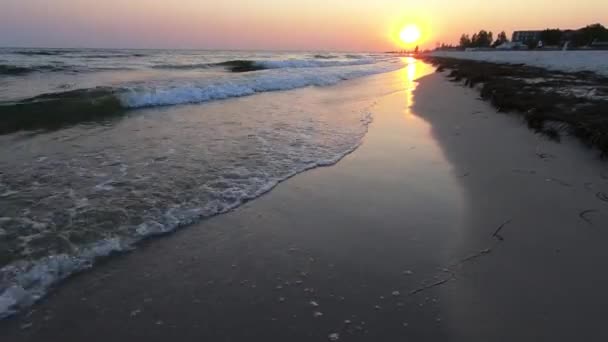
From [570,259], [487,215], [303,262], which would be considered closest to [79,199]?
[303,262]

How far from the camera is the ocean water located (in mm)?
3258

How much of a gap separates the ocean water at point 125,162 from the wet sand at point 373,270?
36 centimetres

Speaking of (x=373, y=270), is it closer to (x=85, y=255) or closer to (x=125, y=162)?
(x=85, y=255)

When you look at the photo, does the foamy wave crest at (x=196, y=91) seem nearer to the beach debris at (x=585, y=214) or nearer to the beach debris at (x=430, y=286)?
the beach debris at (x=430, y=286)

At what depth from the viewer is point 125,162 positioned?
18.4ft

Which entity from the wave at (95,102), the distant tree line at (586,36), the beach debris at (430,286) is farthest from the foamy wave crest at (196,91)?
the distant tree line at (586,36)

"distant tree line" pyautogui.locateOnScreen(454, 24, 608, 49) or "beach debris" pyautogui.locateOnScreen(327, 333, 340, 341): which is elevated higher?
"distant tree line" pyautogui.locateOnScreen(454, 24, 608, 49)

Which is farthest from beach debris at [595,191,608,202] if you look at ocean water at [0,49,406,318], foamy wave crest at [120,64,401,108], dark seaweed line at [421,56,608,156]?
foamy wave crest at [120,64,401,108]

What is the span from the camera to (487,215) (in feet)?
12.2

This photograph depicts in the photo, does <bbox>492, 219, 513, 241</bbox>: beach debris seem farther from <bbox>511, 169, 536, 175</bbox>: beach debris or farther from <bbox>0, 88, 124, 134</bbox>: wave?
<bbox>0, 88, 124, 134</bbox>: wave

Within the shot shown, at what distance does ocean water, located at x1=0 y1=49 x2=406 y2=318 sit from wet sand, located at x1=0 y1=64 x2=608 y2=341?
361mm

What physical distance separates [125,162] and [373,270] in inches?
173

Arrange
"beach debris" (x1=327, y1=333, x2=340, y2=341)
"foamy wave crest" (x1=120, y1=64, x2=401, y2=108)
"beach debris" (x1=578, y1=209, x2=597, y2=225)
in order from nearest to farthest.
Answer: "beach debris" (x1=327, y1=333, x2=340, y2=341) → "beach debris" (x1=578, y1=209, x2=597, y2=225) → "foamy wave crest" (x1=120, y1=64, x2=401, y2=108)

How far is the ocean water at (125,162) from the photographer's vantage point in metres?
3.26
